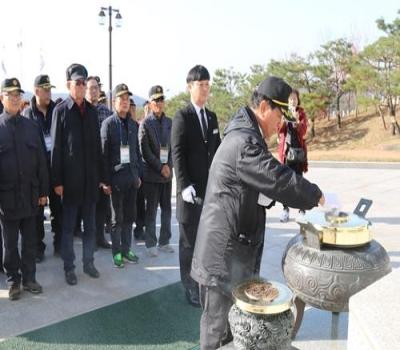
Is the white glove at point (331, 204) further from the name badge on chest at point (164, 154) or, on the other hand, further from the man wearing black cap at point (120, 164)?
the name badge on chest at point (164, 154)

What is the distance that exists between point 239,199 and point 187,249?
1.55 metres

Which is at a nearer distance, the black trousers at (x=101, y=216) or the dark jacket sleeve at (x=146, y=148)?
the dark jacket sleeve at (x=146, y=148)

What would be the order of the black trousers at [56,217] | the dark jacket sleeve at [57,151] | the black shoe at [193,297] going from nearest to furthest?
the black shoe at [193,297] < the dark jacket sleeve at [57,151] < the black trousers at [56,217]

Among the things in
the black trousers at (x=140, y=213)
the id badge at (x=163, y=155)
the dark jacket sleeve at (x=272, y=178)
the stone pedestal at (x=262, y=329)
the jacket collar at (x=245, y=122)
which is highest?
the jacket collar at (x=245, y=122)

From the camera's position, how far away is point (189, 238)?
12.1ft

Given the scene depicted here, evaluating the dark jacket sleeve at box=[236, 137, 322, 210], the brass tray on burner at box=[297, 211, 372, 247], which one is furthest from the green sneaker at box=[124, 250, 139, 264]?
the dark jacket sleeve at box=[236, 137, 322, 210]

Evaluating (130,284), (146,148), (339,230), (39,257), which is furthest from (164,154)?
(339,230)

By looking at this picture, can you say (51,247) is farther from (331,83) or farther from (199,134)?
(331,83)

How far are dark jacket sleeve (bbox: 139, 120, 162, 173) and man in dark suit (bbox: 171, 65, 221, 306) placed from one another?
1037mm

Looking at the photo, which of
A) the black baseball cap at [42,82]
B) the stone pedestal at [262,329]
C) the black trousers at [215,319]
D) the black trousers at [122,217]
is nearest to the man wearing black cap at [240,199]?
the black trousers at [215,319]

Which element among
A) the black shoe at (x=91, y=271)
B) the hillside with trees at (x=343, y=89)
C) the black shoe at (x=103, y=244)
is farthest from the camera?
the hillside with trees at (x=343, y=89)

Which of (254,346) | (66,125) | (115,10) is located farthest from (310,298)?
(115,10)

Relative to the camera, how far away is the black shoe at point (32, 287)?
383 centimetres

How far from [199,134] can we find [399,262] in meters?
2.67
